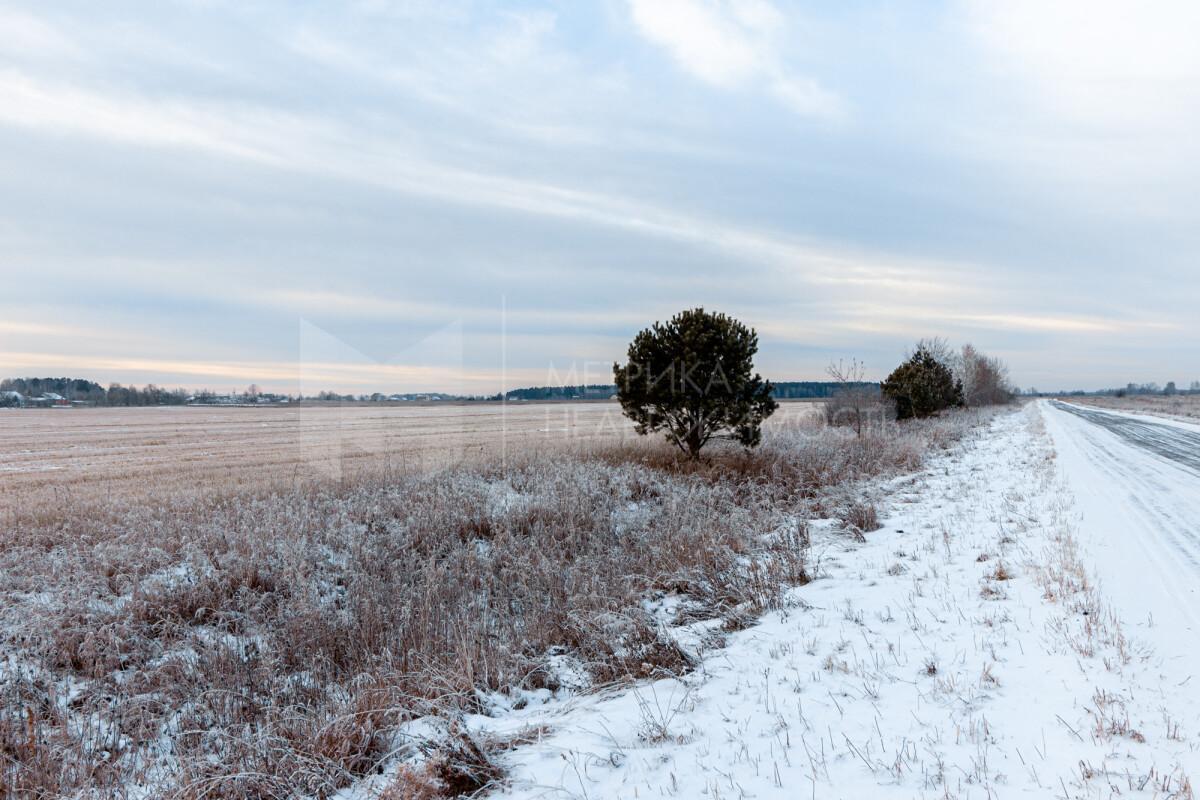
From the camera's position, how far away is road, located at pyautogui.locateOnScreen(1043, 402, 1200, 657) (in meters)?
4.89

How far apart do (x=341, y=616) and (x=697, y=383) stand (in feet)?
31.7

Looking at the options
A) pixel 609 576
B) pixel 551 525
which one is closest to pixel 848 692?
pixel 609 576

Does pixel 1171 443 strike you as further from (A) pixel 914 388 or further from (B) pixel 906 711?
(B) pixel 906 711

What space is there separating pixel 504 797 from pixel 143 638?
5137 mm

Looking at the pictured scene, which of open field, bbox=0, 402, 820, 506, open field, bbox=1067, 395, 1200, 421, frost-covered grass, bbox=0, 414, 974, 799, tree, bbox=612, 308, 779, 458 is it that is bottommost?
frost-covered grass, bbox=0, 414, 974, 799

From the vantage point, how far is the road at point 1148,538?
489cm

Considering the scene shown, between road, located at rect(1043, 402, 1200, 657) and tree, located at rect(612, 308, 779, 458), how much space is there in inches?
260

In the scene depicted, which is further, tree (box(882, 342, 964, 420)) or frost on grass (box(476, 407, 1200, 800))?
tree (box(882, 342, 964, 420))

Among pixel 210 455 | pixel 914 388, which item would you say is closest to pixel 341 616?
pixel 210 455

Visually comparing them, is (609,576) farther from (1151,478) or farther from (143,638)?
(1151,478)

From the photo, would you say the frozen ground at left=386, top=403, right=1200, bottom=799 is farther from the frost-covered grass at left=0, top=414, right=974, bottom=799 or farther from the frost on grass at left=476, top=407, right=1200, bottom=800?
the frost-covered grass at left=0, top=414, right=974, bottom=799

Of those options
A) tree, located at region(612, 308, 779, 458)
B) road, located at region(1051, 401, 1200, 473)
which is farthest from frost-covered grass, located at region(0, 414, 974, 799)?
road, located at region(1051, 401, 1200, 473)

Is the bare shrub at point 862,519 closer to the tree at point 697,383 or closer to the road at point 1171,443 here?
the tree at point 697,383

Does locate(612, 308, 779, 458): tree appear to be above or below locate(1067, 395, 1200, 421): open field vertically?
above
